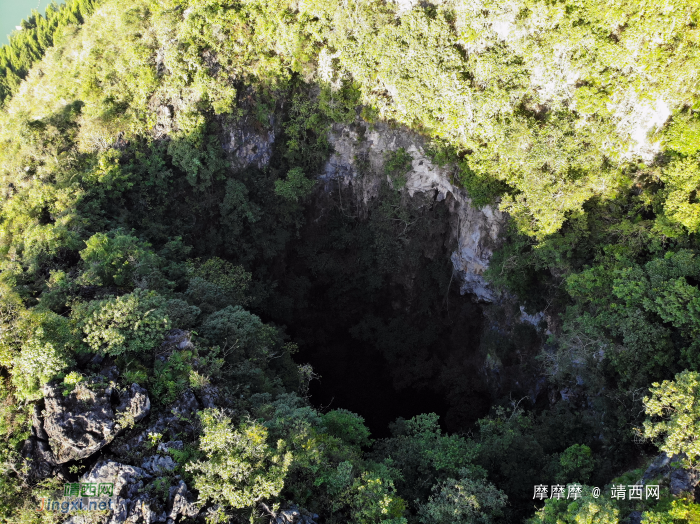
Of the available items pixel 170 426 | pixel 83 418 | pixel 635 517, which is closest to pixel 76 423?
pixel 83 418

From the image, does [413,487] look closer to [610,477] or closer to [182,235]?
[610,477]

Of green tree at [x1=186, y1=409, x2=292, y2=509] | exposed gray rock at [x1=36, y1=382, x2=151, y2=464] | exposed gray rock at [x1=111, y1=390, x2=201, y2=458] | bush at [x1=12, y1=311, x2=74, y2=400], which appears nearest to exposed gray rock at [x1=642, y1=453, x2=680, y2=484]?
green tree at [x1=186, y1=409, x2=292, y2=509]

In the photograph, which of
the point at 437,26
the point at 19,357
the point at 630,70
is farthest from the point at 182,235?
the point at 630,70

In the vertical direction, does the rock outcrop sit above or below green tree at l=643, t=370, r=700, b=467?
below

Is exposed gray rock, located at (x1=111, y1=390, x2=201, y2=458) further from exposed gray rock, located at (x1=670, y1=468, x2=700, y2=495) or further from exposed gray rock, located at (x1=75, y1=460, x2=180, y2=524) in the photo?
exposed gray rock, located at (x1=670, y1=468, x2=700, y2=495)

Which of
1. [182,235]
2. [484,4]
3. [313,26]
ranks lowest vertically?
[182,235]

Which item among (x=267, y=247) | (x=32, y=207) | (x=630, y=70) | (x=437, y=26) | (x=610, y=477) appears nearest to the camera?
(x=610, y=477)

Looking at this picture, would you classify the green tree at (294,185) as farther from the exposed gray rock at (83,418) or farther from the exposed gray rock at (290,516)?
the exposed gray rock at (290,516)
